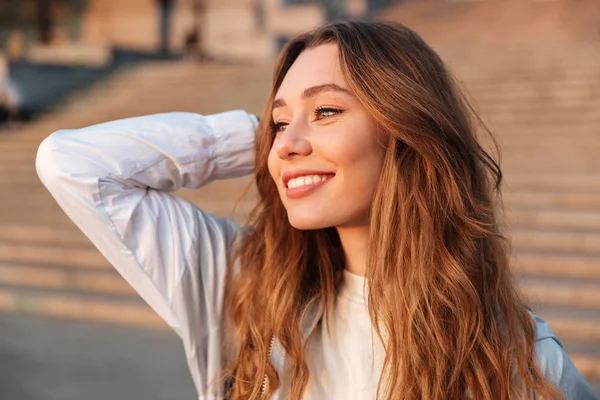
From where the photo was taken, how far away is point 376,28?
182cm

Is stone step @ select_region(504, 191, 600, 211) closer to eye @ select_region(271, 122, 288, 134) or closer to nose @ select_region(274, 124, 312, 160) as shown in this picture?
eye @ select_region(271, 122, 288, 134)

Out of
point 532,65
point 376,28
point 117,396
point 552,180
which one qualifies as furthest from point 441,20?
point 376,28

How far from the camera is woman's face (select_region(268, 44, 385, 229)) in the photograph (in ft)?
5.73

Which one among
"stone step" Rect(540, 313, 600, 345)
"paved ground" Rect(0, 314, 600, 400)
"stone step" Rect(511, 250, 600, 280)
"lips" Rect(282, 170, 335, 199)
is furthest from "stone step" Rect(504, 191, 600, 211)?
"lips" Rect(282, 170, 335, 199)

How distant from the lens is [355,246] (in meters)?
1.92

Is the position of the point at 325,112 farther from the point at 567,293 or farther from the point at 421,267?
the point at 567,293

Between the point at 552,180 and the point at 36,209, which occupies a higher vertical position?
the point at 552,180

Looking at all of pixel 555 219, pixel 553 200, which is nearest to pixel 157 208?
pixel 555 219

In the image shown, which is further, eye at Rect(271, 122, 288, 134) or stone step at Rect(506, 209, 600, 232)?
stone step at Rect(506, 209, 600, 232)

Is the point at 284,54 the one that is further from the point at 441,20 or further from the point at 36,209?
the point at 441,20

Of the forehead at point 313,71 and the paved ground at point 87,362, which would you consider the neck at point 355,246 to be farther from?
the paved ground at point 87,362

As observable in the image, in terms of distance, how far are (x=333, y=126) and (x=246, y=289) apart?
1.91ft

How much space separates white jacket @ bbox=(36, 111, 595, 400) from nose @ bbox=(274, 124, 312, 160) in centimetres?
34

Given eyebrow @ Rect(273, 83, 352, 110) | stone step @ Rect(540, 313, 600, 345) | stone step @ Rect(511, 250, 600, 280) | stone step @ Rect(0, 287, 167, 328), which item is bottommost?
stone step @ Rect(0, 287, 167, 328)
